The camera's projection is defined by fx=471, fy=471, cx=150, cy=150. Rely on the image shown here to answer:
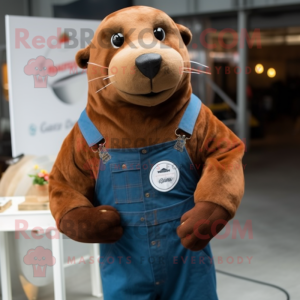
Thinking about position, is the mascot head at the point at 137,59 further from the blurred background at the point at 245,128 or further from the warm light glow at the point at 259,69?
the warm light glow at the point at 259,69

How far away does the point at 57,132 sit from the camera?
3.41 meters

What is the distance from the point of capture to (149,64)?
4.55 feet

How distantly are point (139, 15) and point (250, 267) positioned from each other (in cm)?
235

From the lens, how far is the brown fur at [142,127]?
57.7 inches

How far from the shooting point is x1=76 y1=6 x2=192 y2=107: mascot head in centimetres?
141

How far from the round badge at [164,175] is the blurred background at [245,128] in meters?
0.68

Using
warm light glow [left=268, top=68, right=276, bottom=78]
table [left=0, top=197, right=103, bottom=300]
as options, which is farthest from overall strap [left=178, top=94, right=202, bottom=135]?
warm light glow [left=268, top=68, right=276, bottom=78]

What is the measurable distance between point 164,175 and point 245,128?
21.2 ft

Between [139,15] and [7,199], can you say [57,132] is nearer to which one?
[7,199]

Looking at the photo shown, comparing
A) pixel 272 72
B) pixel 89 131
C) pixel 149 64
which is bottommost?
pixel 89 131

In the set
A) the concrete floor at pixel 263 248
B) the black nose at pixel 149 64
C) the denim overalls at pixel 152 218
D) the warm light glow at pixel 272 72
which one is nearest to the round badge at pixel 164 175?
the denim overalls at pixel 152 218

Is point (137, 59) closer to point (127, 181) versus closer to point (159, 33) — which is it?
point (159, 33)

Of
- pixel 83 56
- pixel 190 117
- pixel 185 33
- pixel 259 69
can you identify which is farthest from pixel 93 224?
pixel 259 69

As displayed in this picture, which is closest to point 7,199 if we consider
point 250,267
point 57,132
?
point 57,132
